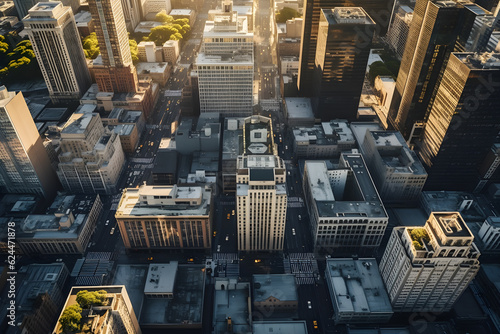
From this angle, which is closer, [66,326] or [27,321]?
[66,326]

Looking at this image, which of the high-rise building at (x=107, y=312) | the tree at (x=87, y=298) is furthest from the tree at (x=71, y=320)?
the tree at (x=87, y=298)

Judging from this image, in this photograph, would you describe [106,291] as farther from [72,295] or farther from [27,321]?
[27,321]

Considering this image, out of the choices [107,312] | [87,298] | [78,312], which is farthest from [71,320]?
[107,312]

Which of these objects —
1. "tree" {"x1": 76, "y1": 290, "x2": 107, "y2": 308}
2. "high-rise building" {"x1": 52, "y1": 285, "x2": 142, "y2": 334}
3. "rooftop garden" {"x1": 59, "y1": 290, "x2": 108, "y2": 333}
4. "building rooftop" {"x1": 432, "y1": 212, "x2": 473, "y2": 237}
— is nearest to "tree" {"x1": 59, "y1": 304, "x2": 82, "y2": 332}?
"rooftop garden" {"x1": 59, "y1": 290, "x2": 108, "y2": 333}

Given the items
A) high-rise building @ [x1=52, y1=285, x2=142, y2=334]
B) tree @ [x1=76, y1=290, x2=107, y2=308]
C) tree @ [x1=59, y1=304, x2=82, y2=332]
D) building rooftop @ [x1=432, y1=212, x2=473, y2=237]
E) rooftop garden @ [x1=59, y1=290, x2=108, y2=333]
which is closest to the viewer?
tree @ [x1=59, y1=304, x2=82, y2=332]

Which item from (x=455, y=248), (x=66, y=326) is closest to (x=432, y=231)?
(x=455, y=248)

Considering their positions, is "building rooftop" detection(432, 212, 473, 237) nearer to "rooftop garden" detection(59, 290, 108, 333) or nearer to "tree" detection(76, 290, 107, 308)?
"tree" detection(76, 290, 107, 308)
